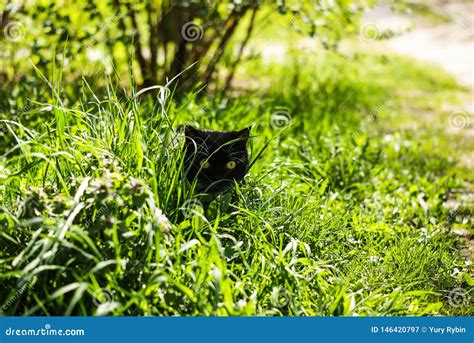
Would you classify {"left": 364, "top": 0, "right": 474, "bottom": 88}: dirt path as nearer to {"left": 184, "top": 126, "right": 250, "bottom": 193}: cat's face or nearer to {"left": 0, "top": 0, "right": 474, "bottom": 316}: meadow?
{"left": 0, "top": 0, "right": 474, "bottom": 316}: meadow

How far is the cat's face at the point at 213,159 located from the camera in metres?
2.98

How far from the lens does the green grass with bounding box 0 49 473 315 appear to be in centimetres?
231

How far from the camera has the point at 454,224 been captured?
3715 mm

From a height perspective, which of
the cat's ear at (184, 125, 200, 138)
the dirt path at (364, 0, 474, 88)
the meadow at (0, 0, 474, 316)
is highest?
the cat's ear at (184, 125, 200, 138)

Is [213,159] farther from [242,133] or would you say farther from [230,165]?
[242,133]

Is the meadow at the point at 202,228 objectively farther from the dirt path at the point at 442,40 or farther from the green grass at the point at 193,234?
the dirt path at the point at 442,40

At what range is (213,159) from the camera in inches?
118

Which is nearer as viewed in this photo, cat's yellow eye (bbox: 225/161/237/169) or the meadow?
the meadow

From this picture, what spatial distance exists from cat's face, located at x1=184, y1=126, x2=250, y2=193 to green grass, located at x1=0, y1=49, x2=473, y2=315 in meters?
0.09

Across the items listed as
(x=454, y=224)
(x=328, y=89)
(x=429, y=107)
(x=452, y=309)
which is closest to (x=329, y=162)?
(x=454, y=224)

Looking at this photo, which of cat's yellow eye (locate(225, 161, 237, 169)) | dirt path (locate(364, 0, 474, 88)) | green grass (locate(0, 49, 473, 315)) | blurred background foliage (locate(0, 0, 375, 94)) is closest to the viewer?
green grass (locate(0, 49, 473, 315))

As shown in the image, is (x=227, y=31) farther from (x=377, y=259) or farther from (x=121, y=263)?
(x=121, y=263)

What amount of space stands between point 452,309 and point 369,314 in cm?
55

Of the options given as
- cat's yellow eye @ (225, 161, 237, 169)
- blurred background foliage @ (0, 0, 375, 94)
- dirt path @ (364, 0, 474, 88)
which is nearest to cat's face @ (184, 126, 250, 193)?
cat's yellow eye @ (225, 161, 237, 169)
